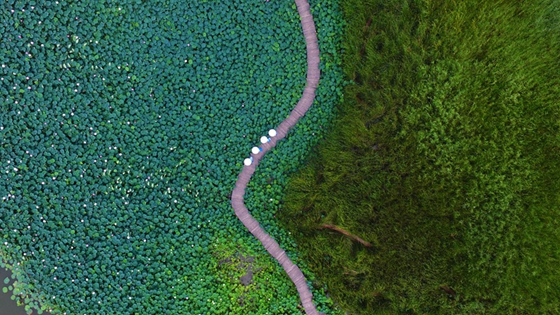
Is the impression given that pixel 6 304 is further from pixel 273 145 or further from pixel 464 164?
pixel 464 164

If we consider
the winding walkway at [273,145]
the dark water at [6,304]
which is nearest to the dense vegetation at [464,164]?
the winding walkway at [273,145]

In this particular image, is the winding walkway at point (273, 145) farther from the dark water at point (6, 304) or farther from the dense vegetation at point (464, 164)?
Answer: the dark water at point (6, 304)

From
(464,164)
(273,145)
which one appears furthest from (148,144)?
(464,164)

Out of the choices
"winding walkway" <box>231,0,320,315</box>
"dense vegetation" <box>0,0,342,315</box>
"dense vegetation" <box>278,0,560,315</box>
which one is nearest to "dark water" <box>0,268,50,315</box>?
"dense vegetation" <box>0,0,342,315</box>

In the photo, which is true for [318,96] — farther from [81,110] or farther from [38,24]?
[38,24]

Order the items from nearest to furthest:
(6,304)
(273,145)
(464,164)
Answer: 1. (464,164)
2. (6,304)
3. (273,145)

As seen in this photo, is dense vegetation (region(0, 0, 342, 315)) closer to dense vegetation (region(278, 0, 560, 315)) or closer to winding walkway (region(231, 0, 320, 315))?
winding walkway (region(231, 0, 320, 315))
